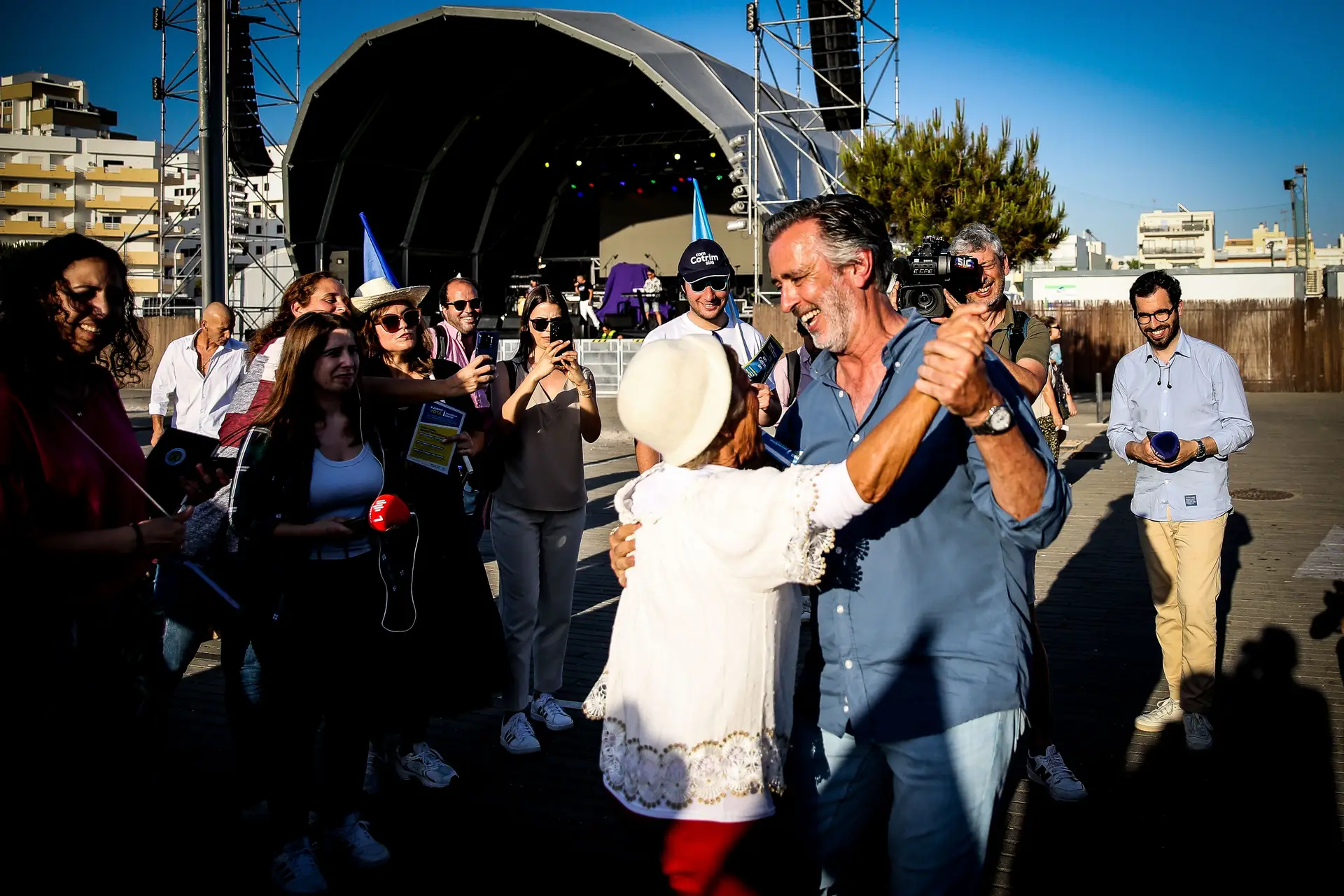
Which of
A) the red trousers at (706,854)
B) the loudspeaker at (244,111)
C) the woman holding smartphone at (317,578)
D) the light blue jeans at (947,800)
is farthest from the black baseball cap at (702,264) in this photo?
the loudspeaker at (244,111)

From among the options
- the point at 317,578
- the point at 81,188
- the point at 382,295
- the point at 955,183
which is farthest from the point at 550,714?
the point at 81,188

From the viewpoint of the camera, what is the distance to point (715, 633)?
2273 mm

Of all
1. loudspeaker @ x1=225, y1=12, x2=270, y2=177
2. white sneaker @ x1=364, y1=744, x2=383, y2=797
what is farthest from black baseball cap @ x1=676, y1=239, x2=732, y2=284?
loudspeaker @ x1=225, y1=12, x2=270, y2=177

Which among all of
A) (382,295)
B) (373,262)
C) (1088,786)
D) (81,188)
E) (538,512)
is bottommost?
(1088,786)

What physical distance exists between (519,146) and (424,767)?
31931 millimetres

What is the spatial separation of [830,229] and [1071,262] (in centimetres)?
11079

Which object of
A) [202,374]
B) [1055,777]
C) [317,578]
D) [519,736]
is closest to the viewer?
[317,578]

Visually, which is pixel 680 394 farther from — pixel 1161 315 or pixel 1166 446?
pixel 1161 315

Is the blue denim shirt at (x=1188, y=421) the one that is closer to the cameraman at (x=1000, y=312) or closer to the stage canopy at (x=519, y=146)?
the cameraman at (x=1000, y=312)

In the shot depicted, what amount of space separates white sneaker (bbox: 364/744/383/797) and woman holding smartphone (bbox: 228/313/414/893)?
53 centimetres

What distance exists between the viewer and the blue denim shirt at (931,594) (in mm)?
2371

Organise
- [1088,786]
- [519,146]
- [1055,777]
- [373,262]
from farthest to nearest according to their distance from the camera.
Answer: [519,146] → [373,262] → [1088,786] → [1055,777]

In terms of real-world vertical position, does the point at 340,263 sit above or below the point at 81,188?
below

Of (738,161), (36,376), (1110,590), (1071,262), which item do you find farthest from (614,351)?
(1071,262)
